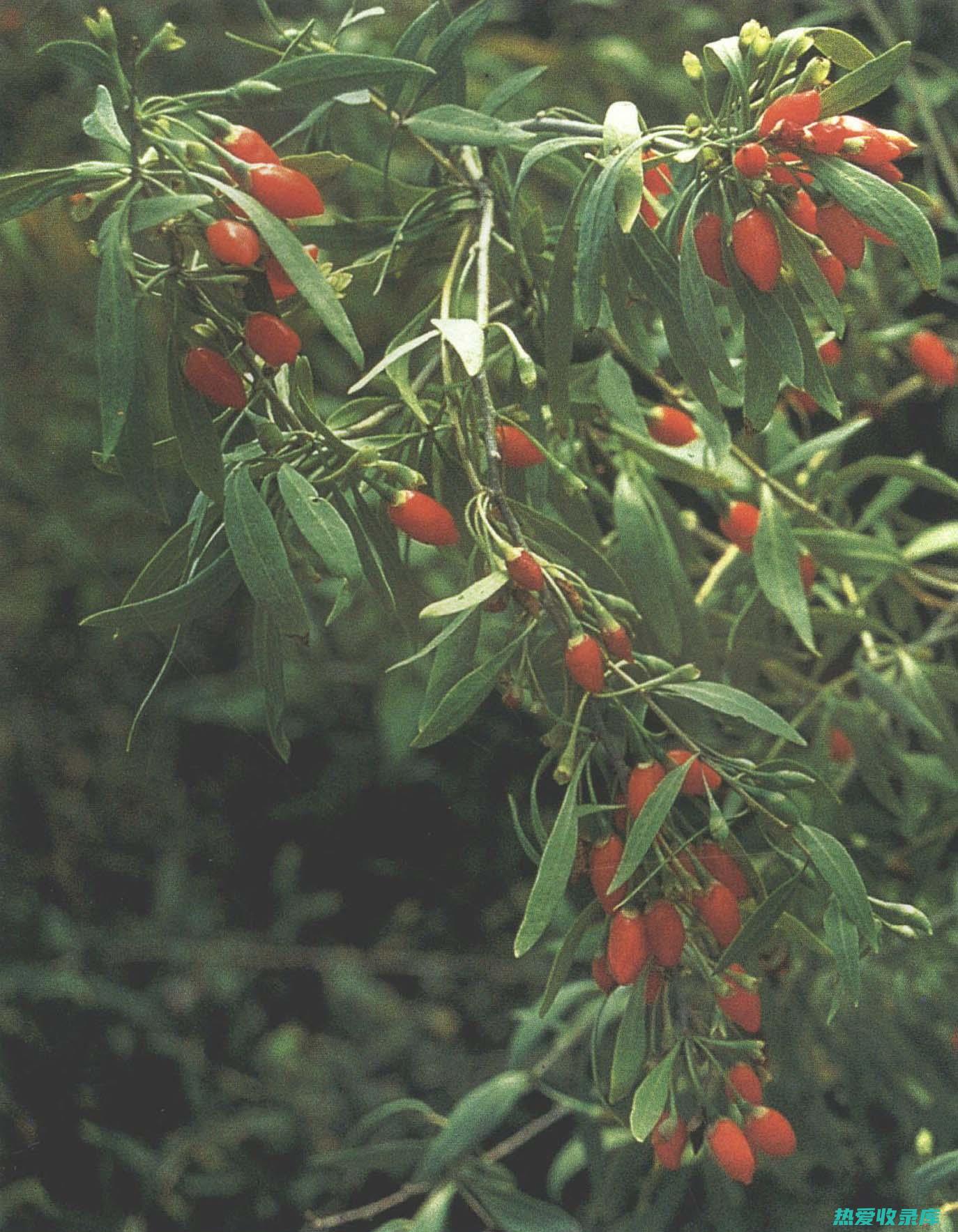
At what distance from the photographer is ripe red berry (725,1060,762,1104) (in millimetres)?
590

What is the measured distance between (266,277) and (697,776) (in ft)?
0.85

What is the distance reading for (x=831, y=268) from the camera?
1.77ft

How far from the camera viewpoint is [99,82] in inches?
22.3

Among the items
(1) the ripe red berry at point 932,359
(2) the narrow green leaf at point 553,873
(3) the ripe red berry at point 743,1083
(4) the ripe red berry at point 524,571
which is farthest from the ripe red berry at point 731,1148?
(1) the ripe red berry at point 932,359

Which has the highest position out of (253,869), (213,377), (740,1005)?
(213,377)

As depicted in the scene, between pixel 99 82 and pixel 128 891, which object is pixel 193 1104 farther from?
pixel 99 82

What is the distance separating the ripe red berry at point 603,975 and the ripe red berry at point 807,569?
0.90 ft

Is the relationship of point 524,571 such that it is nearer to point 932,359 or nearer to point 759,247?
point 759,247

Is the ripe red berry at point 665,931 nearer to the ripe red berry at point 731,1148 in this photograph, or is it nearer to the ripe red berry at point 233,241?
the ripe red berry at point 731,1148

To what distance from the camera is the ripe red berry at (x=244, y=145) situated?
51 cm

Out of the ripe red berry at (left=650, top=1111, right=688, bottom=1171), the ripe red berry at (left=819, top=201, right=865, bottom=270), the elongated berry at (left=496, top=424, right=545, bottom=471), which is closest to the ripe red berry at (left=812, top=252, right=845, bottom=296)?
the ripe red berry at (left=819, top=201, right=865, bottom=270)

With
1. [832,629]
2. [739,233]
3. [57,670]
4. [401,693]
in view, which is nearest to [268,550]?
[739,233]

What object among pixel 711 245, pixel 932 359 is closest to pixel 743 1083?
pixel 711 245

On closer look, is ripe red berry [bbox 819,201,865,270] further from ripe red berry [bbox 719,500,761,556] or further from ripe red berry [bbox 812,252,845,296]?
ripe red berry [bbox 719,500,761,556]
